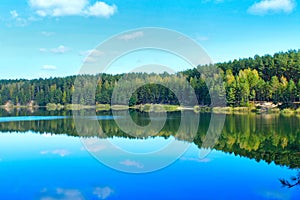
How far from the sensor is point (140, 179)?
15.7 meters

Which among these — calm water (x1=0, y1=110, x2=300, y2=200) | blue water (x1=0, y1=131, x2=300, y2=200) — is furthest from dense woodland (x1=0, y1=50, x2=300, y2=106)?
blue water (x1=0, y1=131, x2=300, y2=200)

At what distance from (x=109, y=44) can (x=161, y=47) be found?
5515mm

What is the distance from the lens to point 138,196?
13234mm

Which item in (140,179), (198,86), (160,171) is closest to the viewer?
(140,179)

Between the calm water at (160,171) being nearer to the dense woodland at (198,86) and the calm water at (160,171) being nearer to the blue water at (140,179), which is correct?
the blue water at (140,179)

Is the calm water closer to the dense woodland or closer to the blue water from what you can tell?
the blue water

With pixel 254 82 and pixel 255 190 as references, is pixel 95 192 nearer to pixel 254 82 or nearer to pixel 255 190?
pixel 255 190

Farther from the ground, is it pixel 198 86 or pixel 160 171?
pixel 198 86

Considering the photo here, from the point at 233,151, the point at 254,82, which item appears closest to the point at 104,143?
the point at 233,151

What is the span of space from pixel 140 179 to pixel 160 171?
1.80m

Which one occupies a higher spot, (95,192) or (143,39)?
(143,39)

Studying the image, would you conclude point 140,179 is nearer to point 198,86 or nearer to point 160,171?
point 160,171

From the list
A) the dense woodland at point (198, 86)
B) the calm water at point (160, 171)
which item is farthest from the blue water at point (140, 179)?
the dense woodland at point (198, 86)

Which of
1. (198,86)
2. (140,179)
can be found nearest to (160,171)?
(140,179)
